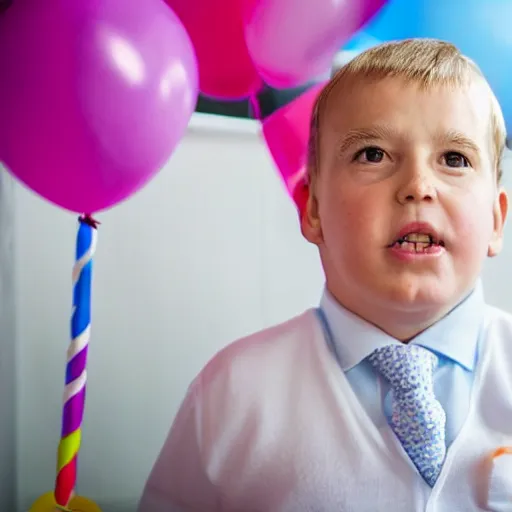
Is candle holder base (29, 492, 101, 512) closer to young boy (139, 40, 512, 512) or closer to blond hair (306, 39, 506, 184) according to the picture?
young boy (139, 40, 512, 512)

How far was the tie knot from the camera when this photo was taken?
966 mm

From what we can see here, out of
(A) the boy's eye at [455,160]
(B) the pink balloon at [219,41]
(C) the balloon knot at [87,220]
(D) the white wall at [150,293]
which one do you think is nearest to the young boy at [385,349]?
(A) the boy's eye at [455,160]

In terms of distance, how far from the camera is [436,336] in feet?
3.32

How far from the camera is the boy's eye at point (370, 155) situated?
99 centimetres

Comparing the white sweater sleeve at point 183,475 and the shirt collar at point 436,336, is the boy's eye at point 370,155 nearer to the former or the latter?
the shirt collar at point 436,336

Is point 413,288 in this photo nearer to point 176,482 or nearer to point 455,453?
point 455,453

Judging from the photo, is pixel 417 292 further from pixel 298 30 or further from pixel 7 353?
pixel 7 353

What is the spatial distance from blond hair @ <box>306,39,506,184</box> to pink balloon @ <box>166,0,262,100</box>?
0.43ft

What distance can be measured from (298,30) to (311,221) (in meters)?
0.26

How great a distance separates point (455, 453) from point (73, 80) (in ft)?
2.07

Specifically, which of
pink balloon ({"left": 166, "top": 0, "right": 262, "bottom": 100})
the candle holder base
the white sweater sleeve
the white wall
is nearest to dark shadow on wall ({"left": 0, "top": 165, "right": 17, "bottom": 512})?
the white wall

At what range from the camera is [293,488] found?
0.97m

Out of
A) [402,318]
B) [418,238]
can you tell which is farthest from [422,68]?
[402,318]

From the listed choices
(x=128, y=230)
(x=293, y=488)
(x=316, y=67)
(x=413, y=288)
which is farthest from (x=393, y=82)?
(x=128, y=230)
